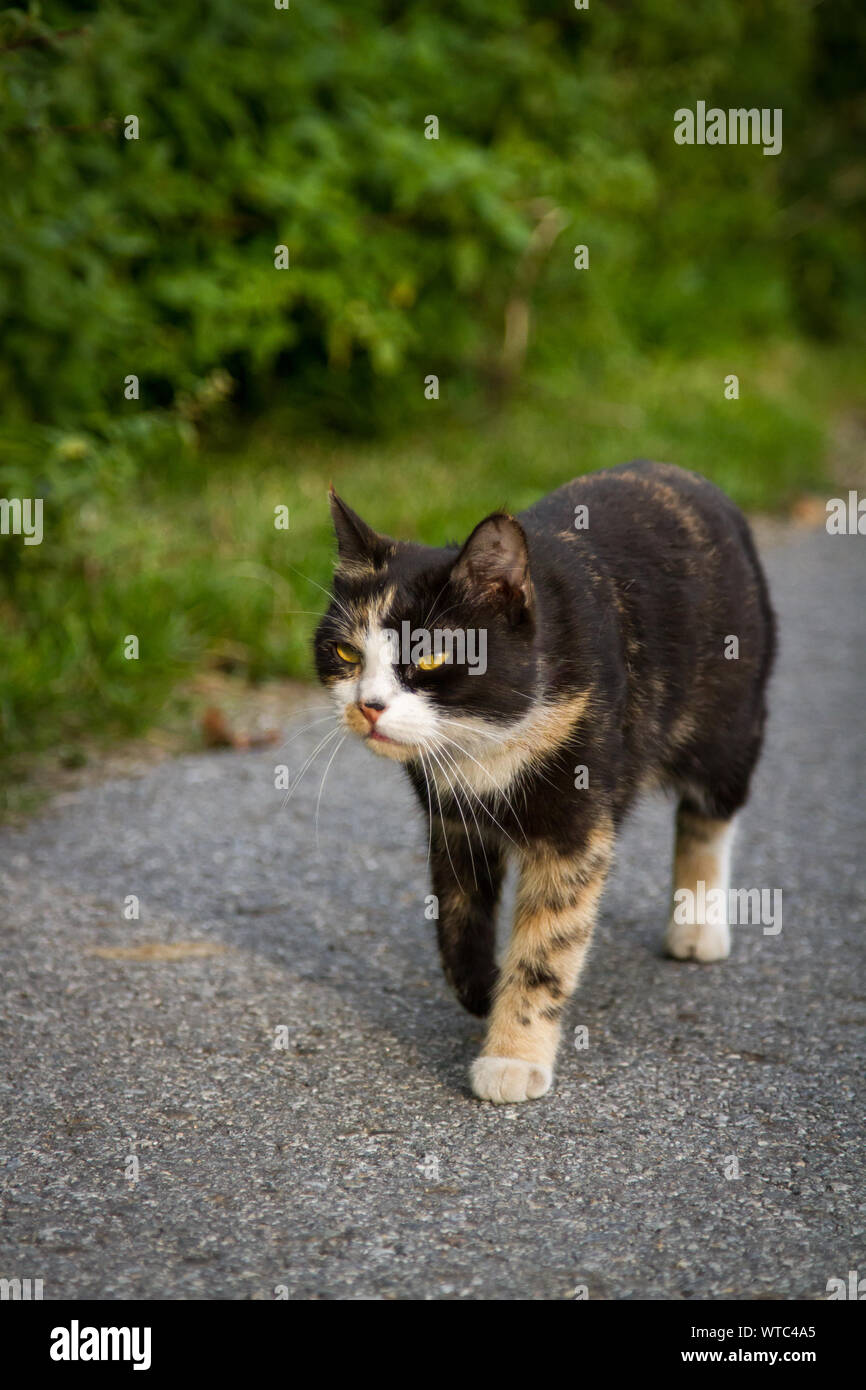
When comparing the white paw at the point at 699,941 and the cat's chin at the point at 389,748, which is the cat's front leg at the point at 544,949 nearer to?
the cat's chin at the point at 389,748

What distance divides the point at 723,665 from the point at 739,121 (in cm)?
1307

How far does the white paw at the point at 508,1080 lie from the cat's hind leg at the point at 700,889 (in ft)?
2.67

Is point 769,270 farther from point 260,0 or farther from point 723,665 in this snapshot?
point 723,665

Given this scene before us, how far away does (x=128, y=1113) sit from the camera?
9.27ft

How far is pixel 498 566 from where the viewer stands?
9.34ft

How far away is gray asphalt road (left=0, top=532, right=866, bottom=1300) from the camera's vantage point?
2361 millimetres

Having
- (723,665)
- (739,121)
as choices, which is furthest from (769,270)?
(723,665)

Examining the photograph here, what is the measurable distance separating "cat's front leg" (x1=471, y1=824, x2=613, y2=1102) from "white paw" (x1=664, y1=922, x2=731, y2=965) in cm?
65

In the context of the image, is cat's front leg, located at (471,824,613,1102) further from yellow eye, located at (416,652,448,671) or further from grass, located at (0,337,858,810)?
grass, located at (0,337,858,810)

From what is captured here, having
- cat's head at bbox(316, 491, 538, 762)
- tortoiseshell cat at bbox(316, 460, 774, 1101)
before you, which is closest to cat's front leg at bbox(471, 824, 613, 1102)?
tortoiseshell cat at bbox(316, 460, 774, 1101)

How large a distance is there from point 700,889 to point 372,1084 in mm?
1090

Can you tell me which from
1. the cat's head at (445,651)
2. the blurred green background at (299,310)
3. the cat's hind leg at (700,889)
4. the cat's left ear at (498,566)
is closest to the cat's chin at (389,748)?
the cat's head at (445,651)

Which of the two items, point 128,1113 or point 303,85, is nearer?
point 128,1113

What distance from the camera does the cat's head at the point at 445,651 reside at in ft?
9.25
